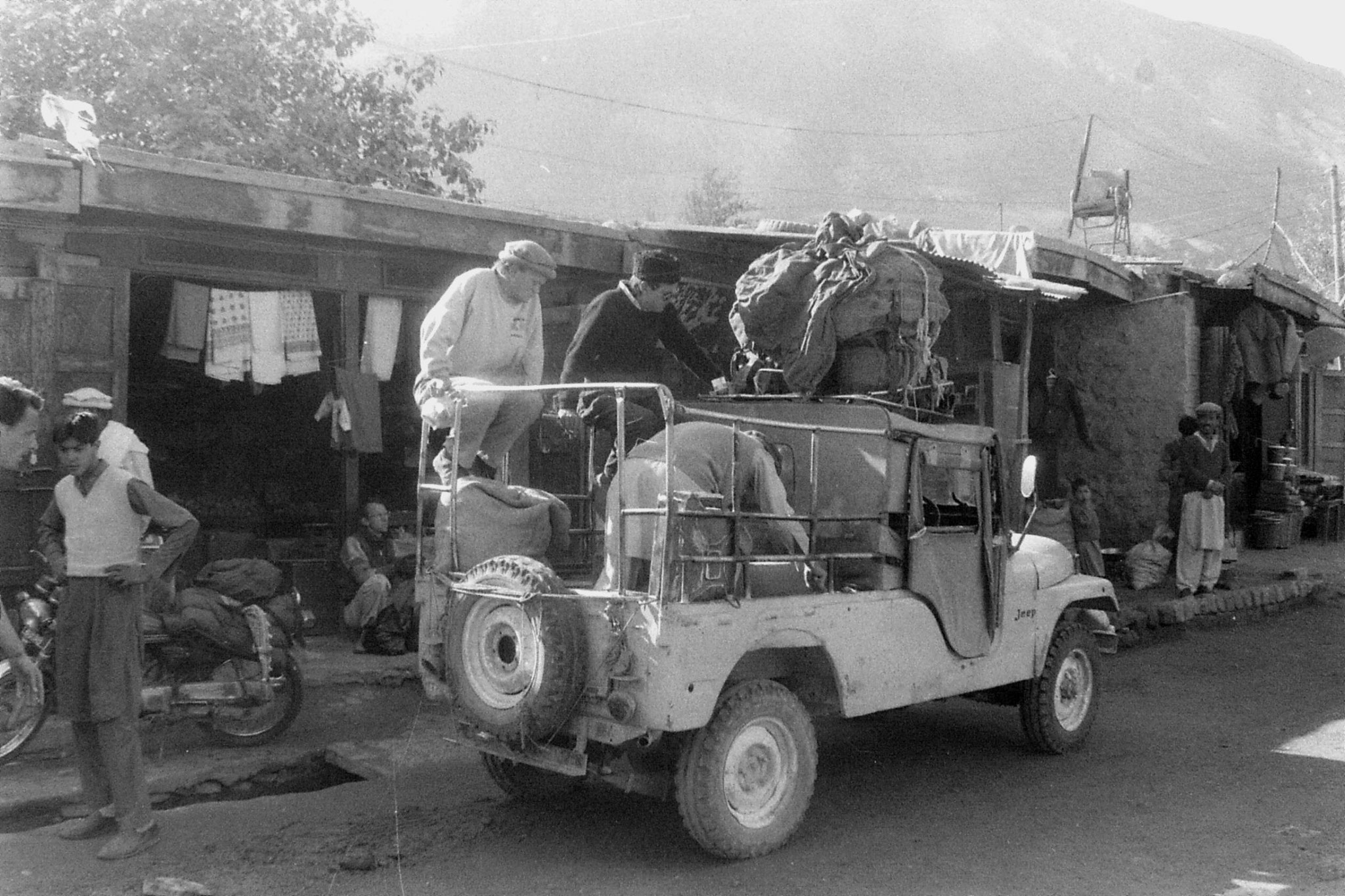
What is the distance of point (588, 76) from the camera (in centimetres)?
12125

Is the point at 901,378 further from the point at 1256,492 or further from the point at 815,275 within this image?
the point at 1256,492

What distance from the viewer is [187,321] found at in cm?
818

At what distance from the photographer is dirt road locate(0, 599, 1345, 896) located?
453 cm

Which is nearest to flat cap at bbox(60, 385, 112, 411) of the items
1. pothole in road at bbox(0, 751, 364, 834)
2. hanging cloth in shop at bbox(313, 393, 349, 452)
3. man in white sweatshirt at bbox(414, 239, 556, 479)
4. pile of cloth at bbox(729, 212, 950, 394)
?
hanging cloth in shop at bbox(313, 393, 349, 452)

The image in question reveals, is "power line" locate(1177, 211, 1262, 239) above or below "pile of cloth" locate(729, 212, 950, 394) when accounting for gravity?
above

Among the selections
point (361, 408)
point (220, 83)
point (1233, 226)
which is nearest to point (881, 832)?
point (361, 408)

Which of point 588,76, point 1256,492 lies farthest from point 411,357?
point 588,76

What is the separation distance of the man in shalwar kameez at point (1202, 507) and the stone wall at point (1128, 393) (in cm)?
158

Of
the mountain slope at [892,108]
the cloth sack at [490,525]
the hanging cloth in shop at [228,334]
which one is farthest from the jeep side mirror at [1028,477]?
the mountain slope at [892,108]

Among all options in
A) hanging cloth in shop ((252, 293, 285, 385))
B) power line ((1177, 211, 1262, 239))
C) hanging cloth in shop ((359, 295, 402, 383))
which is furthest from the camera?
power line ((1177, 211, 1262, 239))

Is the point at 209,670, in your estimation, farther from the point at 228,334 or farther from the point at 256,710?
the point at 228,334

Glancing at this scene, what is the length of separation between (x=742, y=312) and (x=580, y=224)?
2.84 meters

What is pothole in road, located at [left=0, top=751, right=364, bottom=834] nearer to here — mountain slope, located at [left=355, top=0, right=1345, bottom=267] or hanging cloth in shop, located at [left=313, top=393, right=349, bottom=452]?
hanging cloth in shop, located at [left=313, top=393, right=349, bottom=452]

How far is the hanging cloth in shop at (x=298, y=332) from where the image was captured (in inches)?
337
